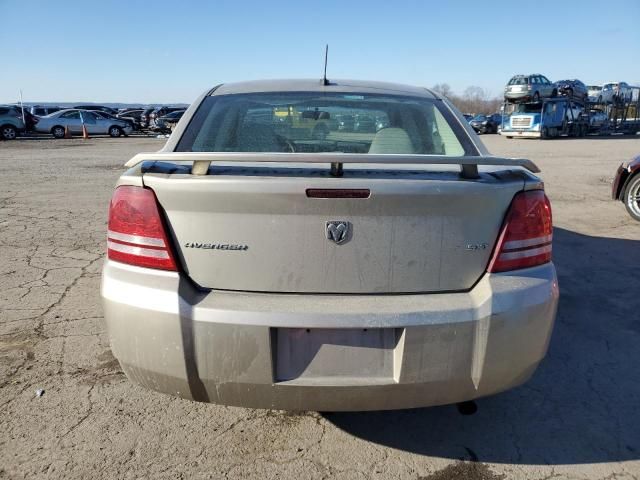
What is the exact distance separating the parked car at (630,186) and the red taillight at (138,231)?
7251 mm

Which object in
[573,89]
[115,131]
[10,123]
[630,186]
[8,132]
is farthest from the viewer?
[573,89]

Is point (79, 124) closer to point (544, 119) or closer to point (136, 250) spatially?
point (544, 119)

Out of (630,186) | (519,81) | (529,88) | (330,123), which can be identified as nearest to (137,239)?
(330,123)

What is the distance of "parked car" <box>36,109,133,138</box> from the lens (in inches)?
1069

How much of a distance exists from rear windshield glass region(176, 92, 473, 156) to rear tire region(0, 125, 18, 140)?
91.0ft

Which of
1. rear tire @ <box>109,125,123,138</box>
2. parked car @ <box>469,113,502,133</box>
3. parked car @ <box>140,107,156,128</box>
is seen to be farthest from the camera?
parked car @ <box>469,113,502,133</box>

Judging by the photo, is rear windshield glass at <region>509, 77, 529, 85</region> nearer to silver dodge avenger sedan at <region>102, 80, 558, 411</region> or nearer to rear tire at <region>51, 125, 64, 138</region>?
rear tire at <region>51, 125, 64, 138</region>

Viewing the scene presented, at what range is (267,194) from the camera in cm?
183

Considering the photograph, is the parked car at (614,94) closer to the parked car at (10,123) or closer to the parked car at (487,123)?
the parked car at (487,123)

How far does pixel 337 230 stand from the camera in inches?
73.0


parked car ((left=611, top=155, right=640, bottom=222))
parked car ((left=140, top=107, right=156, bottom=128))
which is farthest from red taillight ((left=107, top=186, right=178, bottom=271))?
parked car ((left=140, top=107, right=156, bottom=128))

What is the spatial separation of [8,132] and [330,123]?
2822 cm

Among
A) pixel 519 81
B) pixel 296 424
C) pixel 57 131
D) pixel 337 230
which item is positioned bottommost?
pixel 57 131

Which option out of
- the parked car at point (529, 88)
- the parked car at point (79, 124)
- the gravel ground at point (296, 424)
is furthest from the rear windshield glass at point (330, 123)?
the parked car at point (529, 88)
